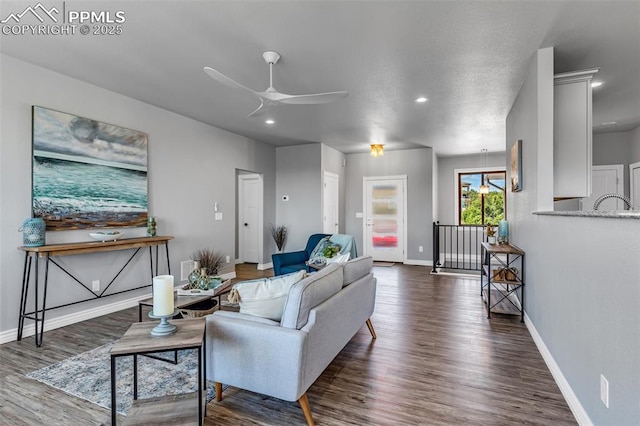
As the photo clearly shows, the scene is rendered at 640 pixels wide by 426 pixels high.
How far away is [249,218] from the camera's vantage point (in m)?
7.75

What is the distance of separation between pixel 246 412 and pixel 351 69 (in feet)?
10.2

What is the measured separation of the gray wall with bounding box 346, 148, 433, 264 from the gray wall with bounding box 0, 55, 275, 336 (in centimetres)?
267

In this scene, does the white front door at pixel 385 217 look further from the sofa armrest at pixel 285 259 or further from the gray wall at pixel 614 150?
the gray wall at pixel 614 150

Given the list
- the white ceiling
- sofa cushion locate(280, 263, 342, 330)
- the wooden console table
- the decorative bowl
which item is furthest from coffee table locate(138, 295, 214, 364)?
the white ceiling

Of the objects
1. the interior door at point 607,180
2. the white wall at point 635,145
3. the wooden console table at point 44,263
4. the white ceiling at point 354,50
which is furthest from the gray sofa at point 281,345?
the white wall at point 635,145

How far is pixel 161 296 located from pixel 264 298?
1.95 feet

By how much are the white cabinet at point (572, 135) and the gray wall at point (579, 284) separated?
0.24m

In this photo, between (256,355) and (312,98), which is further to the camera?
(312,98)

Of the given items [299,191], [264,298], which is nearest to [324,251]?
[299,191]

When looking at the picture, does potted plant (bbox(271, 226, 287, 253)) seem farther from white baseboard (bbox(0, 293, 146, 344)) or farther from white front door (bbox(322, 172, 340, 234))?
white baseboard (bbox(0, 293, 146, 344))

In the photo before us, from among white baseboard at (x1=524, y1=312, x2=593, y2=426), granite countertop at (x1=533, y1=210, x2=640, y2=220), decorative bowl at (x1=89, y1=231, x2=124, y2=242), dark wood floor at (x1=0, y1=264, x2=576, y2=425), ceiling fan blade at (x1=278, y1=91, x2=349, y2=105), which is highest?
ceiling fan blade at (x1=278, y1=91, x2=349, y2=105)

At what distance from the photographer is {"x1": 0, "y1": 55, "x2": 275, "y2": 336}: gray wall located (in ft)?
10.1

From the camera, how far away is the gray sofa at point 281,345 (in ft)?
5.93

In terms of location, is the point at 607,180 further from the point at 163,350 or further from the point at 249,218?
the point at 163,350
